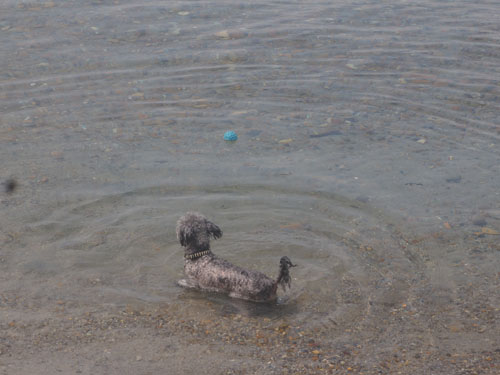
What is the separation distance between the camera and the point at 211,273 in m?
7.10

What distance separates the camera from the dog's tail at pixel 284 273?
6.43 metres

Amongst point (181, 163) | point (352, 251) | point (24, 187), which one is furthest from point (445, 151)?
point (24, 187)

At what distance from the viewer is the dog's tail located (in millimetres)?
6434

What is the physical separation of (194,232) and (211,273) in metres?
0.55

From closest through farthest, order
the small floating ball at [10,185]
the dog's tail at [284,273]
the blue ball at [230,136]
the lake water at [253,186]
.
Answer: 1. the lake water at [253,186]
2. the dog's tail at [284,273]
3. the small floating ball at [10,185]
4. the blue ball at [230,136]

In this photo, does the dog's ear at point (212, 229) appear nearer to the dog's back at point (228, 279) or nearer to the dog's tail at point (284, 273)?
the dog's back at point (228, 279)

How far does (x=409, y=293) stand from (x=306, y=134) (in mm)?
4748

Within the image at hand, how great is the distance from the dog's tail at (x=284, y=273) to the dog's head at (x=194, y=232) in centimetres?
116

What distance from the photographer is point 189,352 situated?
6016 millimetres

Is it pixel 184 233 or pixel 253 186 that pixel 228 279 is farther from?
pixel 253 186

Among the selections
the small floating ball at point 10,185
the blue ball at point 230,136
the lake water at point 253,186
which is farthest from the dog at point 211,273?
the blue ball at point 230,136

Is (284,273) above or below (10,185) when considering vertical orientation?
below

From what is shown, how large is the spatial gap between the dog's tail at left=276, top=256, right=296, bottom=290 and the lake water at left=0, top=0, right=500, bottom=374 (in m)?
0.37

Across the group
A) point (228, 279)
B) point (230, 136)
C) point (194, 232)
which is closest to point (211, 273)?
point (228, 279)
